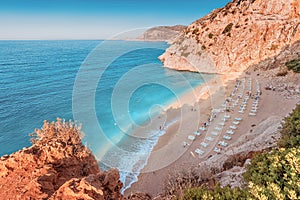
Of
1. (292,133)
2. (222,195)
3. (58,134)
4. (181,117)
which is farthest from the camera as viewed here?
(181,117)

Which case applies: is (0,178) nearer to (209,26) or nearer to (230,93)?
(230,93)

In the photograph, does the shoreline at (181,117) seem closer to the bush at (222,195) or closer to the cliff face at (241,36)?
the bush at (222,195)

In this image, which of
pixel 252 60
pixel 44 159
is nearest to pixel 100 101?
pixel 44 159

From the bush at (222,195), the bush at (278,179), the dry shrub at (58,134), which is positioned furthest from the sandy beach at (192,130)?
the bush at (278,179)

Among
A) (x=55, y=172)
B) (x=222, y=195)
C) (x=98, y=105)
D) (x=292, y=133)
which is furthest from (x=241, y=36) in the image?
(x=55, y=172)

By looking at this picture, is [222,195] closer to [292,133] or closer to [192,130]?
[292,133]

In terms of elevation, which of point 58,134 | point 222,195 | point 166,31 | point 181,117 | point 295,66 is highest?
point 166,31

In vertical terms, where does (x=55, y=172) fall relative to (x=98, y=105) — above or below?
above
